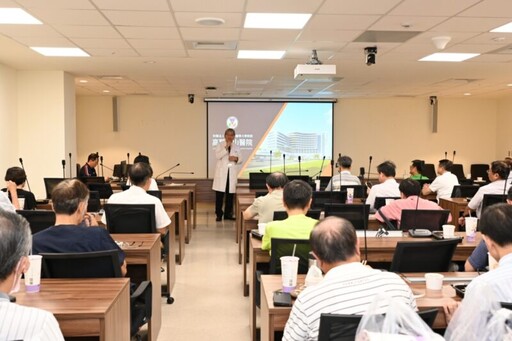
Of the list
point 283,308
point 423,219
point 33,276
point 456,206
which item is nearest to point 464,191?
point 456,206

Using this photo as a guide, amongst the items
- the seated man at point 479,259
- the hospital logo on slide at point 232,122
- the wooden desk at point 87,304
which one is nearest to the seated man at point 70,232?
the wooden desk at point 87,304

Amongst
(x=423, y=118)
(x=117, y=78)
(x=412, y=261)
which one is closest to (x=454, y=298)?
(x=412, y=261)

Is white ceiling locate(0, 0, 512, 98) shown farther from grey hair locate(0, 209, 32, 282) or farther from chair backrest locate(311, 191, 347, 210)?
grey hair locate(0, 209, 32, 282)

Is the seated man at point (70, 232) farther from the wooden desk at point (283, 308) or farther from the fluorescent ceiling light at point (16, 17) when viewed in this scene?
the fluorescent ceiling light at point (16, 17)

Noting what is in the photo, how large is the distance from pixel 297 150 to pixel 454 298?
34.0ft

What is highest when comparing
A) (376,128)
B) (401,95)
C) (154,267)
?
(401,95)

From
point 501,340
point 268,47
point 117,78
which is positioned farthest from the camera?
point 117,78

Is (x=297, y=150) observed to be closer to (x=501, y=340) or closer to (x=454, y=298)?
(x=454, y=298)

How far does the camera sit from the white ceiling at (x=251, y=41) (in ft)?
14.3

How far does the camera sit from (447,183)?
739 cm

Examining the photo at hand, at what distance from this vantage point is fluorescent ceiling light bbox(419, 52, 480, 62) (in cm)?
661

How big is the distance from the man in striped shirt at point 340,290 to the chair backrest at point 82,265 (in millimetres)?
1122

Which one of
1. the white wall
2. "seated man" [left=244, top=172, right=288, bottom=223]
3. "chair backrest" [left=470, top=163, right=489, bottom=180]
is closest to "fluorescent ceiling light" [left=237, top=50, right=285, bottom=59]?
"seated man" [left=244, top=172, right=288, bottom=223]

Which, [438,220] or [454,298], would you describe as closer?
[454,298]
